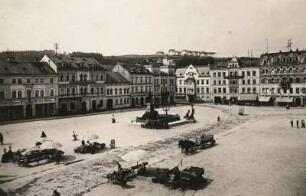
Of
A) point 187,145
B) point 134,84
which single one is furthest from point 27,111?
point 187,145

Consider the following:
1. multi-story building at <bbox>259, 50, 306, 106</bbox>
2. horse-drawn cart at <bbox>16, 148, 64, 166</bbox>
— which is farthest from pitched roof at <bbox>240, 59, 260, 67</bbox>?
horse-drawn cart at <bbox>16, 148, 64, 166</bbox>

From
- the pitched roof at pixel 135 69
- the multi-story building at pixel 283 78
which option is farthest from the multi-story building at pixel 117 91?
the multi-story building at pixel 283 78

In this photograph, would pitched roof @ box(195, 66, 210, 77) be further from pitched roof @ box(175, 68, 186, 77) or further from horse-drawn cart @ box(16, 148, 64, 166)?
horse-drawn cart @ box(16, 148, 64, 166)

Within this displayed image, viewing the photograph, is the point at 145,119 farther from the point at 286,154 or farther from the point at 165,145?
the point at 286,154

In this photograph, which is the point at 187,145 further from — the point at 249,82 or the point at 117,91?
the point at 249,82

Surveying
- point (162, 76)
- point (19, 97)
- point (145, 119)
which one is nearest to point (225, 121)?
point (145, 119)

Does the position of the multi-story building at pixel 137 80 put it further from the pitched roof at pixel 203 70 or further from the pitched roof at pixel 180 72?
the pitched roof at pixel 203 70
